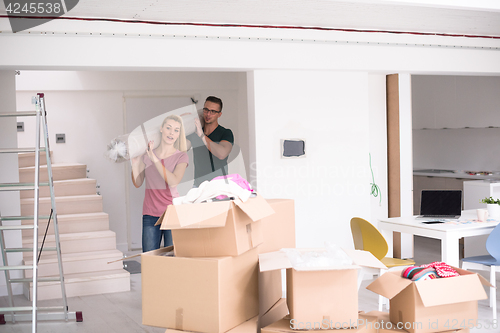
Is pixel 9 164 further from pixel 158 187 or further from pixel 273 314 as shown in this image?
pixel 273 314

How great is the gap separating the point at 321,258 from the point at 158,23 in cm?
275

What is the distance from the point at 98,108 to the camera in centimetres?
654

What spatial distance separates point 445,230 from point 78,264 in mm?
3358

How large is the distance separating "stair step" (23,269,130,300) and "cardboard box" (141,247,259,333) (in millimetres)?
2506

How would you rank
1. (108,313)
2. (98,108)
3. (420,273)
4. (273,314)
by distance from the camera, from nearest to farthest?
(420,273)
(273,314)
(108,313)
(98,108)

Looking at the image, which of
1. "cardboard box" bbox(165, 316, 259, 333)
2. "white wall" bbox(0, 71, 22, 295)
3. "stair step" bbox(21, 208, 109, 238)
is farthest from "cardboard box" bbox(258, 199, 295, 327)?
"stair step" bbox(21, 208, 109, 238)

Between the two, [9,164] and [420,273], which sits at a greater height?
[9,164]

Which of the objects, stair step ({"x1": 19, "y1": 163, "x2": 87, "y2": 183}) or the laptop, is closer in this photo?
the laptop

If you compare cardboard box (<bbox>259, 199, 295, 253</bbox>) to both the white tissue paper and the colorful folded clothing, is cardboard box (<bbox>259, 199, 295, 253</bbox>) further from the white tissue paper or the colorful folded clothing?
the colorful folded clothing

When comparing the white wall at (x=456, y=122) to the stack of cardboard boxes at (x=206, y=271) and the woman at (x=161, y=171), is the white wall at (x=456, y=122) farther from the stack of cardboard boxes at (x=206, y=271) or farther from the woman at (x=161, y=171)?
the stack of cardboard boxes at (x=206, y=271)

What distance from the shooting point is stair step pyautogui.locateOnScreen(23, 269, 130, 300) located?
15.2 feet

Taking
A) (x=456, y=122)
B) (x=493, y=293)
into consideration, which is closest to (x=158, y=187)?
(x=493, y=293)

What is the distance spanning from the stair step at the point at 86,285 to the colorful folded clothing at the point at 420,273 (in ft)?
10.0

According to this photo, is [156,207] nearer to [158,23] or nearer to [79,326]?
[79,326]
